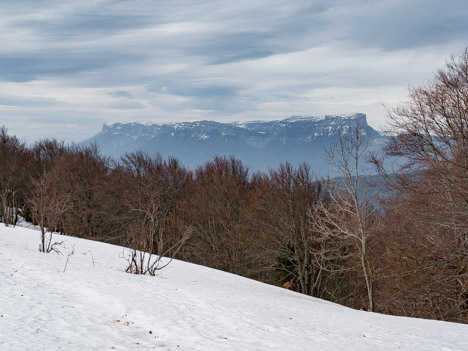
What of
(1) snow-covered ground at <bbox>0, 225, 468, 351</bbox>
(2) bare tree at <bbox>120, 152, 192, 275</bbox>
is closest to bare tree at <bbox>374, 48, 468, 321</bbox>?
(1) snow-covered ground at <bbox>0, 225, 468, 351</bbox>

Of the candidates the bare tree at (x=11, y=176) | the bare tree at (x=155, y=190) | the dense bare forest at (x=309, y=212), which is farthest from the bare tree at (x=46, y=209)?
the bare tree at (x=11, y=176)

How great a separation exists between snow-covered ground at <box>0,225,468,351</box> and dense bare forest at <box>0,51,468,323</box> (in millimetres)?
3918

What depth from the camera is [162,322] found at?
29.1 feet

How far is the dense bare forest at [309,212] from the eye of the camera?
61.8ft

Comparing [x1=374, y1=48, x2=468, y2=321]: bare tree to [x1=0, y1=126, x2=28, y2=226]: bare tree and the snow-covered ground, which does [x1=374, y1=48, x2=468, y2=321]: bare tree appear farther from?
[x1=0, y1=126, x2=28, y2=226]: bare tree

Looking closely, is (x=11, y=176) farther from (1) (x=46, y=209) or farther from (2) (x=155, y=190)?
(1) (x=46, y=209)

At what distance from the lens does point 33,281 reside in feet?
36.9

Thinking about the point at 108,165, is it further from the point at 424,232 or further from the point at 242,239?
the point at 424,232

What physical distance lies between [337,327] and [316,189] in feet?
85.9

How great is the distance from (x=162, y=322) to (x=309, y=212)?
19883mm

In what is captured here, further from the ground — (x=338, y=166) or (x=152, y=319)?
(x=338, y=166)

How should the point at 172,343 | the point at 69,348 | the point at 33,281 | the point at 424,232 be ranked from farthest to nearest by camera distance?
the point at 424,232 → the point at 33,281 → the point at 172,343 → the point at 69,348

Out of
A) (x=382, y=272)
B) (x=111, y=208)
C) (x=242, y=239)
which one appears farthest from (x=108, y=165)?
(x=382, y=272)

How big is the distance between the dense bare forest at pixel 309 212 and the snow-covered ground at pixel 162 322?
3918 mm
